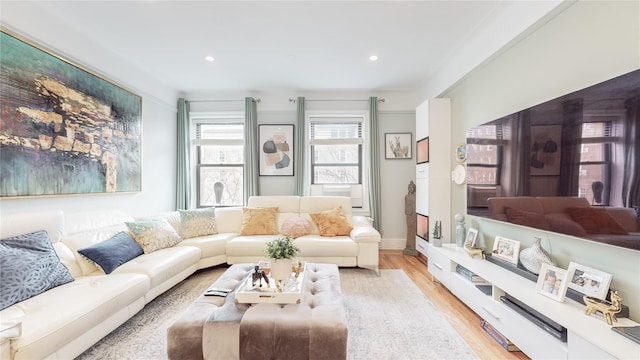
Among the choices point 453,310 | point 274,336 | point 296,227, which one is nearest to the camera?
point 274,336

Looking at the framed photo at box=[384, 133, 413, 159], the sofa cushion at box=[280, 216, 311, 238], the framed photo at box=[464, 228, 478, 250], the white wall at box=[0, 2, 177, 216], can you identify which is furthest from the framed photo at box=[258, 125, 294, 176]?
the framed photo at box=[464, 228, 478, 250]

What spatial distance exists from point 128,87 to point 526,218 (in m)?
4.75

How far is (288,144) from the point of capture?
452 centimetres

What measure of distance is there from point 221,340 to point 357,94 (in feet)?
13.5

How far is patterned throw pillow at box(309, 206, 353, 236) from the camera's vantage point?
138 inches

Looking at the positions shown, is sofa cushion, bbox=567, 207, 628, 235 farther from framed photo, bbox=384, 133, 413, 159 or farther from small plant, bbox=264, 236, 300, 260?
framed photo, bbox=384, 133, 413, 159

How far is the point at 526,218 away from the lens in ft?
6.68

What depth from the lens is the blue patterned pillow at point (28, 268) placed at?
1604 mm

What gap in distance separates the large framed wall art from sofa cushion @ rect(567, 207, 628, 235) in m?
4.27

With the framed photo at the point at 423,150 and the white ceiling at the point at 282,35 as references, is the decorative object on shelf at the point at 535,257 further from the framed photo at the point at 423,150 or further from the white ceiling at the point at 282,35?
the white ceiling at the point at 282,35

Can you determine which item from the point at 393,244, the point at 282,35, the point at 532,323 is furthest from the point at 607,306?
the point at 282,35

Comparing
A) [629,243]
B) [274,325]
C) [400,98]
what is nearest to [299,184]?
[400,98]

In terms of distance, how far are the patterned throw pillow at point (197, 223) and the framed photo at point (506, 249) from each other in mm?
3503

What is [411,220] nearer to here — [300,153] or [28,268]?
[300,153]
